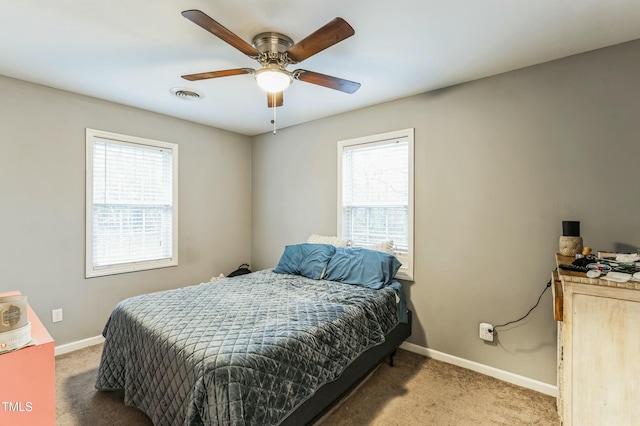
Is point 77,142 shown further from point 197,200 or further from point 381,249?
point 381,249

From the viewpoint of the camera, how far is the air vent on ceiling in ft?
9.44

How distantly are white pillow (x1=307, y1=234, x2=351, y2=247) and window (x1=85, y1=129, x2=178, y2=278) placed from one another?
172 centimetres

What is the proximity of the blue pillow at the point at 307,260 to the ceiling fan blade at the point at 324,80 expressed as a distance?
1601mm

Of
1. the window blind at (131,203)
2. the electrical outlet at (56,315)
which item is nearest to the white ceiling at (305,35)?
the window blind at (131,203)

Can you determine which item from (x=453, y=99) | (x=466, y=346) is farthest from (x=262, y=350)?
(x=453, y=99)

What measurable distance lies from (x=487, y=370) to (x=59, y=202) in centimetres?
421

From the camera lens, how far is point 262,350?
1.52 meters

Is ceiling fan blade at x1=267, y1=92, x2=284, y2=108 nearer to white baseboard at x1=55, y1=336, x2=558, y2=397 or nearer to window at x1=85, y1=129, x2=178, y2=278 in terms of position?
window at x1=85, y1=129, x2=178, y2=278

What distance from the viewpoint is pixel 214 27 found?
1502 millimetres

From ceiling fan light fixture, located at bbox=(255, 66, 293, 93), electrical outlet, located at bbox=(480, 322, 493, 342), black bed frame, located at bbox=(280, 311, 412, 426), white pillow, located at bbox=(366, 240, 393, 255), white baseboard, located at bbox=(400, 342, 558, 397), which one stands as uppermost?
ceiling fan light fixture, located at bbox=(255, 66, 293, 93)

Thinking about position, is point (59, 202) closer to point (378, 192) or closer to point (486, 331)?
point (378, 192)

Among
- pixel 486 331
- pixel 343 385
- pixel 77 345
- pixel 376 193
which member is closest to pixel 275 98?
pixel 376 193

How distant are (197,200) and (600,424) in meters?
4.02

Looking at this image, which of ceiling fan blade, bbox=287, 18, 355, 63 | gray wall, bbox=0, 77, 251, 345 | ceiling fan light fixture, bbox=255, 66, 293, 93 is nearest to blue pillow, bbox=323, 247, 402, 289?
ceiling fan light fixture, bbox=255, 66, 293, 93
